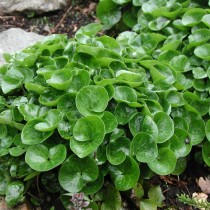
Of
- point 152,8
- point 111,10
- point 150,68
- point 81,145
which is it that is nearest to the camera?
point 81,145

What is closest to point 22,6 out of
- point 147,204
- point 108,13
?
point 108,13

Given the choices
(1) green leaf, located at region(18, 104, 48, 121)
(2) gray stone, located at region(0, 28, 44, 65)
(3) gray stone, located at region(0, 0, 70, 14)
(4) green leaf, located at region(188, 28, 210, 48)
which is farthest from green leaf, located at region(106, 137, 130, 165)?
(3) gray stone, located at region(0, 0, 70, 14)

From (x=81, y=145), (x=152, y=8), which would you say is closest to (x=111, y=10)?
(x=152, y=8)

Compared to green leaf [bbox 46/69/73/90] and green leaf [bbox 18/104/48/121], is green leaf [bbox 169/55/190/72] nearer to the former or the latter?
green leaf [bbox 46/69/73/90]

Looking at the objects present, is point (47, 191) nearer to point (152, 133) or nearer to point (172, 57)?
point (152, 133)

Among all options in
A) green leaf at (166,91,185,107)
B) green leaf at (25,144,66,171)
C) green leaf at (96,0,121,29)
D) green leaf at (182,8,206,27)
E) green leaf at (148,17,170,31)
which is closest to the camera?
green leaf at (25,144,66,171)

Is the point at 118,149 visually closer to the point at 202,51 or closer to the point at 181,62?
the point at 181,62
